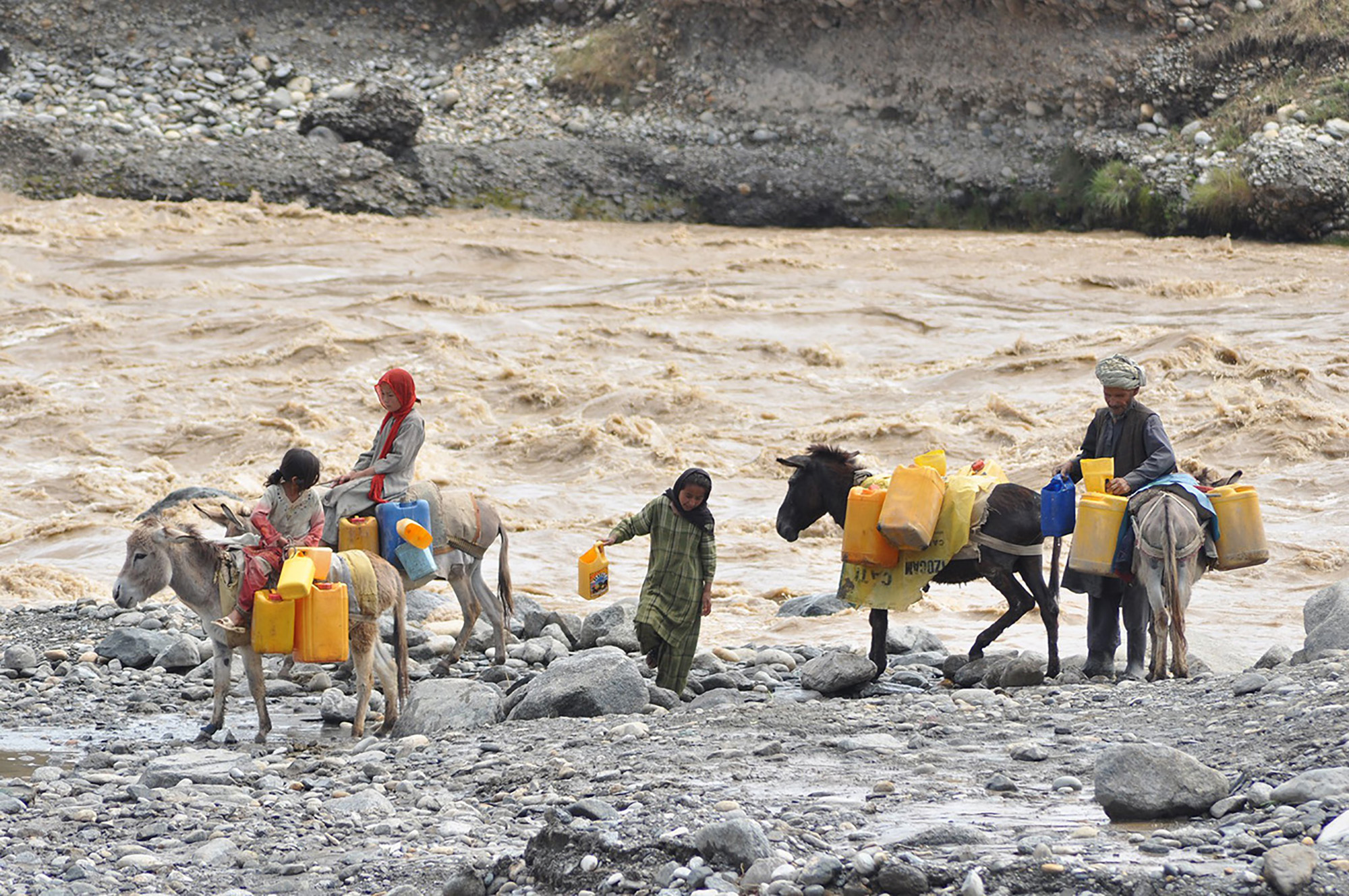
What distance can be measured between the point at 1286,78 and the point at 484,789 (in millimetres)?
29902

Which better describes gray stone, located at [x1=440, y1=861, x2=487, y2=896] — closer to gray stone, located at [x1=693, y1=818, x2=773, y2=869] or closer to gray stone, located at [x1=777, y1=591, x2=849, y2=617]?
gray stone, located at [x1=693, y1=818, x2=773, y2=869]

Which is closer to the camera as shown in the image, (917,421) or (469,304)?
(917,421)

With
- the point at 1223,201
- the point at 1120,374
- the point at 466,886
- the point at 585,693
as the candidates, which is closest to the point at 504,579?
the point at 585,693

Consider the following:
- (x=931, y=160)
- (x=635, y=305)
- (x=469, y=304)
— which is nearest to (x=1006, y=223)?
(x=931, y=160)

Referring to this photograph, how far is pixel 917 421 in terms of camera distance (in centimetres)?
2031

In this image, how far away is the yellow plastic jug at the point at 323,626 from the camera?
8.30 meters

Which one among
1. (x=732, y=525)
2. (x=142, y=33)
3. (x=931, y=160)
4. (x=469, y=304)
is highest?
(x=142, y=33)

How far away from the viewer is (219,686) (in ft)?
28.9

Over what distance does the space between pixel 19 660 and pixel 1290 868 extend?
8.96 m

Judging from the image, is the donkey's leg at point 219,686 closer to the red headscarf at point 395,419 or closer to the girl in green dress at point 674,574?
the red headscarf at point 395,419

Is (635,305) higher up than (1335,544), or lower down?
higher up

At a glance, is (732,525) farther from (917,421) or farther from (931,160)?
(931,160)

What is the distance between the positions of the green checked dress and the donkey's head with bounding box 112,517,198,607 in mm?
2557

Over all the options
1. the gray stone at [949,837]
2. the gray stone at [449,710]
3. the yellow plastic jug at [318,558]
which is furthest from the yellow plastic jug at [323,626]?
the gray stone at [949,837]
